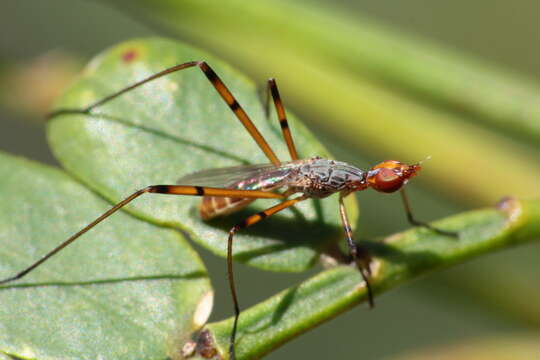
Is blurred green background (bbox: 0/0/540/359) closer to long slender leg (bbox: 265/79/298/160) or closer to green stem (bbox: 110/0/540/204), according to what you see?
green stem (bbox: 110/0/540/204)

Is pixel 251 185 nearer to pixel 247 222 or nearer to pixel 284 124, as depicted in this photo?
pixel 247 222

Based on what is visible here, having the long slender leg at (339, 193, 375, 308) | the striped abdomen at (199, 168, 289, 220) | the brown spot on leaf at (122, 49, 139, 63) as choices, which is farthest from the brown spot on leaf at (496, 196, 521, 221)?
the brown spot on leaf at (122, 49, 139, 63)

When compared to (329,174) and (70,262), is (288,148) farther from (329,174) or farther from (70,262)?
(70,262)

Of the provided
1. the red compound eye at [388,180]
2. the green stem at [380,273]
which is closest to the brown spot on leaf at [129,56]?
the green stem at [380,273]

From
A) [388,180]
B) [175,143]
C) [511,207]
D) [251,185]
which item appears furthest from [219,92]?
[511,207]

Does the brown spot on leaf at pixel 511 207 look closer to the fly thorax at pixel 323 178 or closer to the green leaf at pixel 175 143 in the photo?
the green leaf at pixel 175 143

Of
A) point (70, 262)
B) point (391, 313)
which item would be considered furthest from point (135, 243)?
point (391, 313)

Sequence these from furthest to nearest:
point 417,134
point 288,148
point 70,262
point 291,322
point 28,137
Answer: point 28,137
point 417,134
point 288,148
point 70,262
point 291,322
